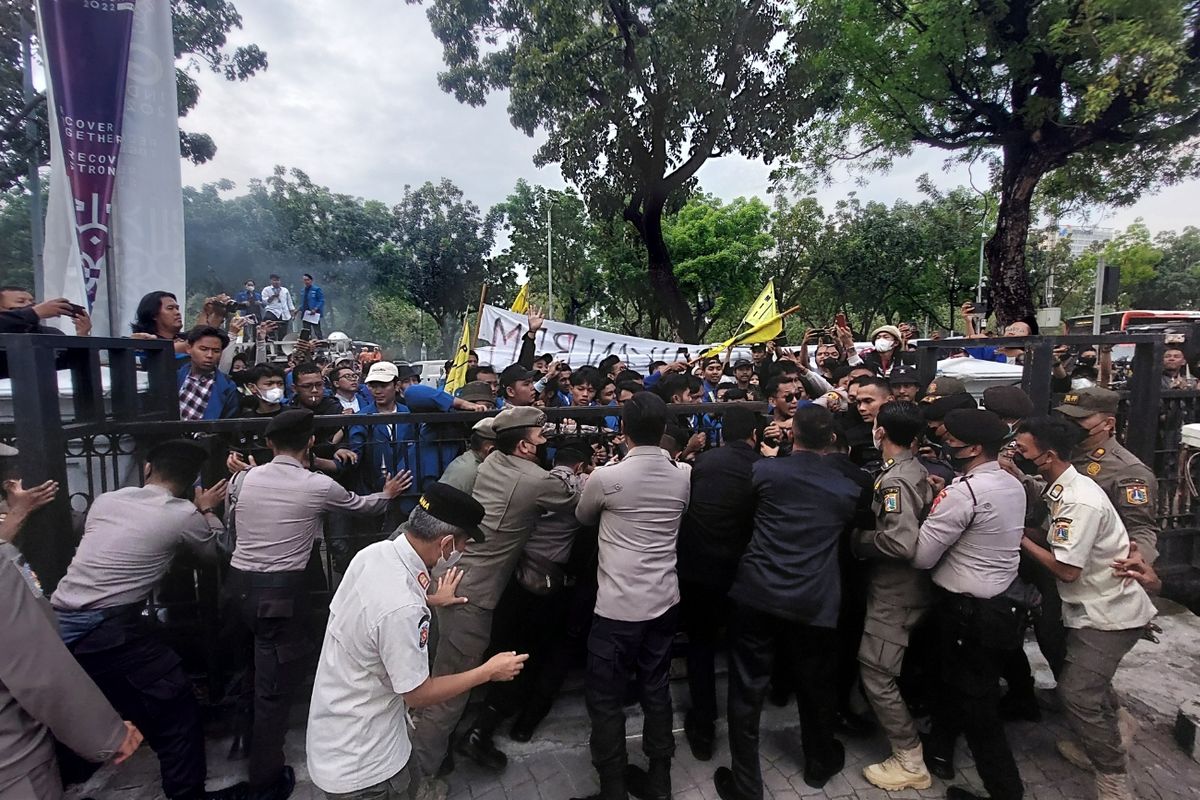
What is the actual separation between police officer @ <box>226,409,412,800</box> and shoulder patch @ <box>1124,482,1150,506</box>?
14.1 ft

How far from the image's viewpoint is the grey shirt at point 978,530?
9.48ft

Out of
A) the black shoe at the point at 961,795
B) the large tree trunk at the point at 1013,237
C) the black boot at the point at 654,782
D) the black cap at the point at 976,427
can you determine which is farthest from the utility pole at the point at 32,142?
the large tree trunk at the point at 1013,237

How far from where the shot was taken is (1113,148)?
1154 cm

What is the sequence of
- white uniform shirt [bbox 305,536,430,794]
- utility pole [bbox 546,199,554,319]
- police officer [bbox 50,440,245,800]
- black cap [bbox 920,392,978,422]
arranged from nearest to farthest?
white uniform shirt [bbox 305,536,430,794], police officer [bbox 50,440,245,800], black cap [bbox 920,392,978,422], utility pole [bbox 546,199,554,319]

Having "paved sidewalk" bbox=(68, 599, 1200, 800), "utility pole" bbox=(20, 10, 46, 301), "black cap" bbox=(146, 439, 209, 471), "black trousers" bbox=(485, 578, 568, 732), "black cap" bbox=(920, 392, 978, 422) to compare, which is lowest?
"paved sidewalk" bbox=(68, 599, 1200, 800)

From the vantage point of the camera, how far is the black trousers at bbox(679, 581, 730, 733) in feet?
11.3

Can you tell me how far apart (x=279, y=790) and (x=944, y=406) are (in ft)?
13.6

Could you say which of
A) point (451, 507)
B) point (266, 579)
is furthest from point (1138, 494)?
point (266, 579)

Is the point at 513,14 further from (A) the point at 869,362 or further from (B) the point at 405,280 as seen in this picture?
(B) the point at 405,280

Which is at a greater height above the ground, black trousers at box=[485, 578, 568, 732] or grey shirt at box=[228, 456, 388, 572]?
grey shirt at box=[228, 456, 388, 572]

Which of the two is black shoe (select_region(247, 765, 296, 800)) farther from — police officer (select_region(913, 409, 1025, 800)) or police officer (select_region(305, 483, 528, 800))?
police officer (select_region(913, 409, 1025, 800))

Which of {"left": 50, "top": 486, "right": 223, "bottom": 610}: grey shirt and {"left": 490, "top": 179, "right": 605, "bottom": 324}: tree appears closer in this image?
{"left": 50, "top": 486, "right": 223, "bottom": 610}: grey shirt

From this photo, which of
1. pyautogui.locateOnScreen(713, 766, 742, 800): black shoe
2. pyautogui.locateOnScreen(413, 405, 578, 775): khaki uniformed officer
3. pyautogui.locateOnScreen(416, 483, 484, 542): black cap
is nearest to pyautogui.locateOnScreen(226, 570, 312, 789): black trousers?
pyautogui.locateOnScreen(413, 405, 578, 775): khaki uniformed officer

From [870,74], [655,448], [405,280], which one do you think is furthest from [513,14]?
[405,280]
